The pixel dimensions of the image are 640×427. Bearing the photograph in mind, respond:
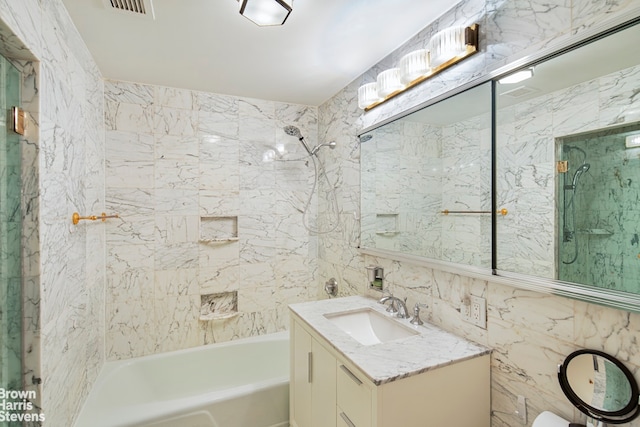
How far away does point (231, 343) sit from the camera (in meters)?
2.60

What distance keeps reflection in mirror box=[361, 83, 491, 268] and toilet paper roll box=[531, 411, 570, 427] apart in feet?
1.80

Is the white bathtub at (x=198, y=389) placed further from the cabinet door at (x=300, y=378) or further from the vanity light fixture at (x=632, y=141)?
the vanity light fixture at (x=632, y=141)

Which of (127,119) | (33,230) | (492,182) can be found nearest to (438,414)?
(492,182)

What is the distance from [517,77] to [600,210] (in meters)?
0.59

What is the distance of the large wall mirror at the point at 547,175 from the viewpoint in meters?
0.89

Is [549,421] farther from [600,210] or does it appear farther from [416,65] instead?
[416,65]

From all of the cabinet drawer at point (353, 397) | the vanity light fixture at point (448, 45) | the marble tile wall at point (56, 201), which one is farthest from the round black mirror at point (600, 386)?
the marble tile wall at point (56, 201)

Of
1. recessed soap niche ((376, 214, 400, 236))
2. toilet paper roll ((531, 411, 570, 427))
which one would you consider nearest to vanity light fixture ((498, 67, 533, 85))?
recessed soap niche ((376, 214, 400, 236))

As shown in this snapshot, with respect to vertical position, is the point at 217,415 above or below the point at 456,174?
below

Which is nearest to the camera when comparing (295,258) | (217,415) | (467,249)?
(467,249)

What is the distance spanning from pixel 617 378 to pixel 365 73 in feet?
6.75

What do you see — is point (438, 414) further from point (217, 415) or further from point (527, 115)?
point (217, 415)

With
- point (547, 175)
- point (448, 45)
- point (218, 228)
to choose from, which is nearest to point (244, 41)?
point (448, 45)

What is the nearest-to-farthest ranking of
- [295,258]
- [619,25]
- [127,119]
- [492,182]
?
1. [619,25]
2. [492,182]
3. [127,119]
4. [295,258]
